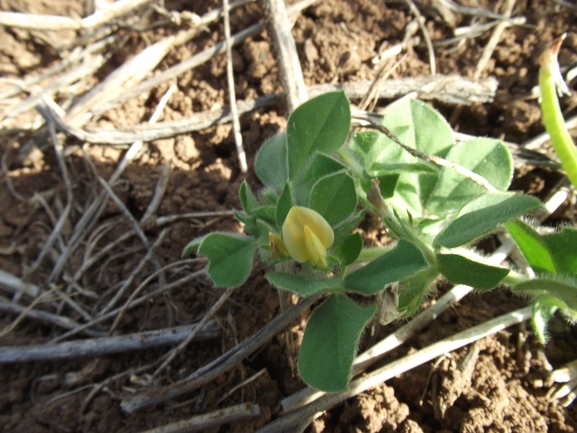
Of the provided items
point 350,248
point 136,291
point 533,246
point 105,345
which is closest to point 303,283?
point 350,248

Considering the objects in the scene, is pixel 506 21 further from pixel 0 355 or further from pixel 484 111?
pixel 0 355

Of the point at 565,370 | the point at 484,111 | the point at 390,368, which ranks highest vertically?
the point at 484,111

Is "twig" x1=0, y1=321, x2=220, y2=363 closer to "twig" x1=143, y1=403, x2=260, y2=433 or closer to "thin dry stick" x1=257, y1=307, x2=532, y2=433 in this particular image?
"twig" x1=143, y1=403, x2=260, y2=433

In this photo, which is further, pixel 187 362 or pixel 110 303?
pixel 110 303

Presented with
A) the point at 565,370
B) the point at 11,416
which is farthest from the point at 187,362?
the point at 565,370

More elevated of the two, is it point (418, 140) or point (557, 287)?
point (418, 140)

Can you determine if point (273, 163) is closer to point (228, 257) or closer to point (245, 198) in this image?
point (245, 198)

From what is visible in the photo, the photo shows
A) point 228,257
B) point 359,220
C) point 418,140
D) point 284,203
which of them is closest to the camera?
point 284,203
